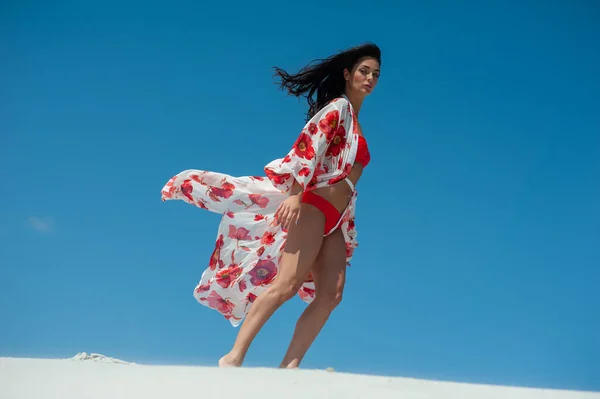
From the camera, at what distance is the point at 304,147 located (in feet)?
12.0

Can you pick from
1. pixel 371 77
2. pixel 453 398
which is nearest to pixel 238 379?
pixel 453 398

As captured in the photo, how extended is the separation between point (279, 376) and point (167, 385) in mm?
408

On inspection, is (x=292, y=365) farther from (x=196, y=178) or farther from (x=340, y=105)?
(x=340, y=105)

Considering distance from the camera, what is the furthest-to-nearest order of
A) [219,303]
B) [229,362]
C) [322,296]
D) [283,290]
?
1. [219,303]
2. [322,296]
3. [283,290]
4. [229,362]

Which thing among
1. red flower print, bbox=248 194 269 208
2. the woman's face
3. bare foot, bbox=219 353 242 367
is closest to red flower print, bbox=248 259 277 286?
red flower print, bbox=248 194 269 208

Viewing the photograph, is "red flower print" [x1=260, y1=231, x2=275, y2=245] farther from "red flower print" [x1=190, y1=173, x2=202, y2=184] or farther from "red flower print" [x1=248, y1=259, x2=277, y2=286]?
"red flower print" [x1=190, y1=173, x2=202, y2=184]

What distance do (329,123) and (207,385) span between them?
6.34ft

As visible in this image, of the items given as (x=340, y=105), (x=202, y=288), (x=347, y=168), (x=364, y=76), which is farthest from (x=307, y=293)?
(x=364, y=76)

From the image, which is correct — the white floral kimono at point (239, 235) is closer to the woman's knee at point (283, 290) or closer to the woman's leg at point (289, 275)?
the woman's leg at point (289, 275)

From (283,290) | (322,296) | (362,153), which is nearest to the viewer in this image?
(283,290)

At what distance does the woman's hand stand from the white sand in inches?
46.3

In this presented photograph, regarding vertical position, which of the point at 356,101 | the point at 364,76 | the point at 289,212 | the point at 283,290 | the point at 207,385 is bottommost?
the point at 207,385

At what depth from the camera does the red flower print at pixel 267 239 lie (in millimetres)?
4203

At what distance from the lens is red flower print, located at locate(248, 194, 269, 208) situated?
13.9 ft
